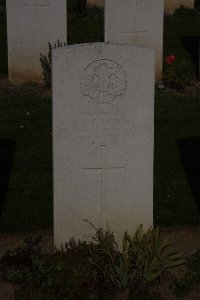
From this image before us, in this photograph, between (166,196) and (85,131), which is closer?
(85,131)

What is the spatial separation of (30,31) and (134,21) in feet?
5.31

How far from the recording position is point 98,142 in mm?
5641

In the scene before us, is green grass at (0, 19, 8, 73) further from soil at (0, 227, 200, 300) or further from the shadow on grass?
soil at (0, 227, 200, 300)

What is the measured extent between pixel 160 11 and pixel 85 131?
6.93m

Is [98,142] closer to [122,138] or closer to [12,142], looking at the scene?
[122,138]

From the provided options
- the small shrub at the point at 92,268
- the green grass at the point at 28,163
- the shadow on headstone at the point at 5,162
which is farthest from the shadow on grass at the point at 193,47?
the small shrub at the point at 92,268

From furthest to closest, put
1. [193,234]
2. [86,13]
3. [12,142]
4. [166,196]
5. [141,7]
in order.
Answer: [86,13] → [141,7] → [12,142] → [166,196] → [193,234]

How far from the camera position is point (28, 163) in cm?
871

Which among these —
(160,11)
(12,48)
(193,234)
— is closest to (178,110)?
(160,11)

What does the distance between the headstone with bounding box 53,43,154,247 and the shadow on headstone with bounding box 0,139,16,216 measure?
1.71 meters

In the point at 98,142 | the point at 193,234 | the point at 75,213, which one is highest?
the point at 98,142

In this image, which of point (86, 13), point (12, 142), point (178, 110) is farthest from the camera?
point (86, 13)

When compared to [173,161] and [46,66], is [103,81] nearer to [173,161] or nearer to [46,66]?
[173,161]

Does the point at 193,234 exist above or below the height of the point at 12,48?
below
